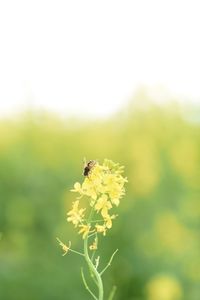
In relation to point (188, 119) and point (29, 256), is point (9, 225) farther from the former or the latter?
point (188, 119)

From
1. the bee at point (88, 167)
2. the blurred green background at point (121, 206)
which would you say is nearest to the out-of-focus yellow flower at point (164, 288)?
the blurred green background at point (121, 206)

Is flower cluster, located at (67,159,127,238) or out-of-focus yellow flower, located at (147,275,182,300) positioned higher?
flower cluster, located at (67,159,127,238)

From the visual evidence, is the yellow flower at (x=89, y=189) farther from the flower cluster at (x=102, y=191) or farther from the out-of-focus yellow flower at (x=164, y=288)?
the out-of-focus yellow flower at (x=164, y=288)

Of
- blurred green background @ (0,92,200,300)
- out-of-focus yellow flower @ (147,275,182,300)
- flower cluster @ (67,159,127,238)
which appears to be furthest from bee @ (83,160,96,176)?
out-of-focus yellow flower @ (147,275,182,300)

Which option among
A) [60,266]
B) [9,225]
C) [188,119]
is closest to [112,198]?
[60,266]

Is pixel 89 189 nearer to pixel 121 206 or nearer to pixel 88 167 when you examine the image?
pixel 88 167

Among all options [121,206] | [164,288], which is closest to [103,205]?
[164,288]

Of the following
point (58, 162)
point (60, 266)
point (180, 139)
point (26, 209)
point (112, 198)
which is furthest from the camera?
point (180, 139)

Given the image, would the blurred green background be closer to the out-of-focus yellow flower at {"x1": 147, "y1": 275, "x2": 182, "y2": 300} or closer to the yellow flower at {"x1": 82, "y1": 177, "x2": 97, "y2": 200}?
the out-of-focus yellow flower at {"x1": 147, "y1": 275, "x2": 182, "y2": 300}
